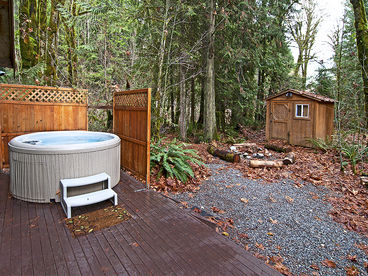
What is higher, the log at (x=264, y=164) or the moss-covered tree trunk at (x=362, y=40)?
the moss-covered tree trunk at (x=362, y=40)

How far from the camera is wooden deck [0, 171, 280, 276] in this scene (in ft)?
6.51

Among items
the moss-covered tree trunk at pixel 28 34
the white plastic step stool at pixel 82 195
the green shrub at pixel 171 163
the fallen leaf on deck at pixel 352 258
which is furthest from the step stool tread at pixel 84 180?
the moss-covered tree trunk at pixel 28 34

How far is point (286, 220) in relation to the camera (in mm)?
3244

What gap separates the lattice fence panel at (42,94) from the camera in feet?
15.6

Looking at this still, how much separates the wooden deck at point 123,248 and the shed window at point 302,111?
6.65 m

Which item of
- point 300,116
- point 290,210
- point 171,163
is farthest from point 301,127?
point 171,163

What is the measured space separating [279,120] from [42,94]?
7894 millimetres

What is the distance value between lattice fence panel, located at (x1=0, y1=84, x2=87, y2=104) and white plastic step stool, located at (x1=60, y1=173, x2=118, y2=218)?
9.57 ft

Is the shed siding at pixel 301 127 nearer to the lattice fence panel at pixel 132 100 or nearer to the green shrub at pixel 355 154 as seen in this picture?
the green shrub at pixel 355 154

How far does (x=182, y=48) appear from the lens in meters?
8.08

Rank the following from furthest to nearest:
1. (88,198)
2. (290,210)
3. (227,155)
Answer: (227,155)
(290,210)
(88,198)

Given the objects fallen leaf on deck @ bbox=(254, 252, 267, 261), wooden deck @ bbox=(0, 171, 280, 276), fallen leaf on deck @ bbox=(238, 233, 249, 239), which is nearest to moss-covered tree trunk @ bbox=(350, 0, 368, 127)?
fallen leaf on deck @ bbox=(238, 233, 249, 239)

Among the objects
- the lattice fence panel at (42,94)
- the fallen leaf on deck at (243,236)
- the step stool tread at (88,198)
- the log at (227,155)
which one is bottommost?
the fallen leaf on deck at (243,236)

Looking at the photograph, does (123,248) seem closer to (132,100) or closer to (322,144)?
(132,100)
